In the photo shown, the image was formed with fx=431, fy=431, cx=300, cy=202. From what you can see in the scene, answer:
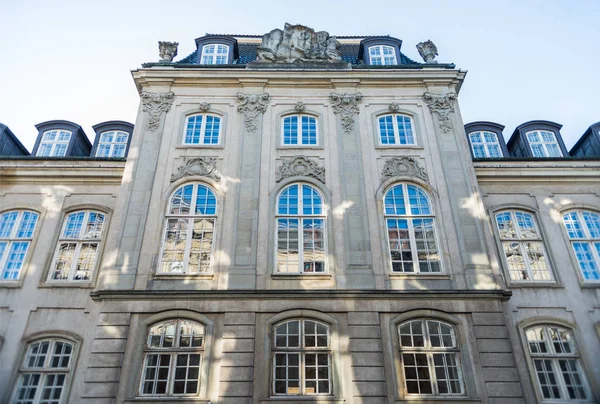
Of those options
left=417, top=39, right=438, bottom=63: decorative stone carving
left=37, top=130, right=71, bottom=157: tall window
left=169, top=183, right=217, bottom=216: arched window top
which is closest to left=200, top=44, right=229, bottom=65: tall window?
left=37, top=130, right=71, bottom=157: tall window

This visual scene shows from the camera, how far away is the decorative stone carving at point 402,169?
15844mm

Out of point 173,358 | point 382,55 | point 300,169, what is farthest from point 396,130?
point 173,358

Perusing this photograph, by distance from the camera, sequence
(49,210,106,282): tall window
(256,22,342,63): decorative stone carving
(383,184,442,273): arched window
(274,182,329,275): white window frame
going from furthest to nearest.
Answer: (256,22,342,63): decorative stone carving, (49,210,106,282): tall window, (383,184,442,273): arched window, (274,182,329,275): white window frame

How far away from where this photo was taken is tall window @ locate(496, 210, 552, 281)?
15.0 metres

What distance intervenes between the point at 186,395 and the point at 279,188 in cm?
725

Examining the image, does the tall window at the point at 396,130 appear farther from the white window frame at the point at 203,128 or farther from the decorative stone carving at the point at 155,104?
the decorative stone carving at the point at 155,104

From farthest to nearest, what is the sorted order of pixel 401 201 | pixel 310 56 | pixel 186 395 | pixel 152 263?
1. pixel 310 56
2. pixel 401 201
3. pixel 152 263
4. pixel 186 395

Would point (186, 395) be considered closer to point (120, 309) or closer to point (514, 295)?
point (120, 309)

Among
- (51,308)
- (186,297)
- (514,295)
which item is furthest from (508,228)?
(51,308)

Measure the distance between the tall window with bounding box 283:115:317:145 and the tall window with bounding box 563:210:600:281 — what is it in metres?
10.1

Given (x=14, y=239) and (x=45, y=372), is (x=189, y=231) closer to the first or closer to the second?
(x=45, y=372)

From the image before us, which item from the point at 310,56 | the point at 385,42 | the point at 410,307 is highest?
the point at 385,42

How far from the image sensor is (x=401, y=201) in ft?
50.8

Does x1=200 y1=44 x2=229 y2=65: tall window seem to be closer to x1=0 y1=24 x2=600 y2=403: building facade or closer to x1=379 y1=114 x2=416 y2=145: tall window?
x1=0 y1=24 x2=600 y2=403: building facade
